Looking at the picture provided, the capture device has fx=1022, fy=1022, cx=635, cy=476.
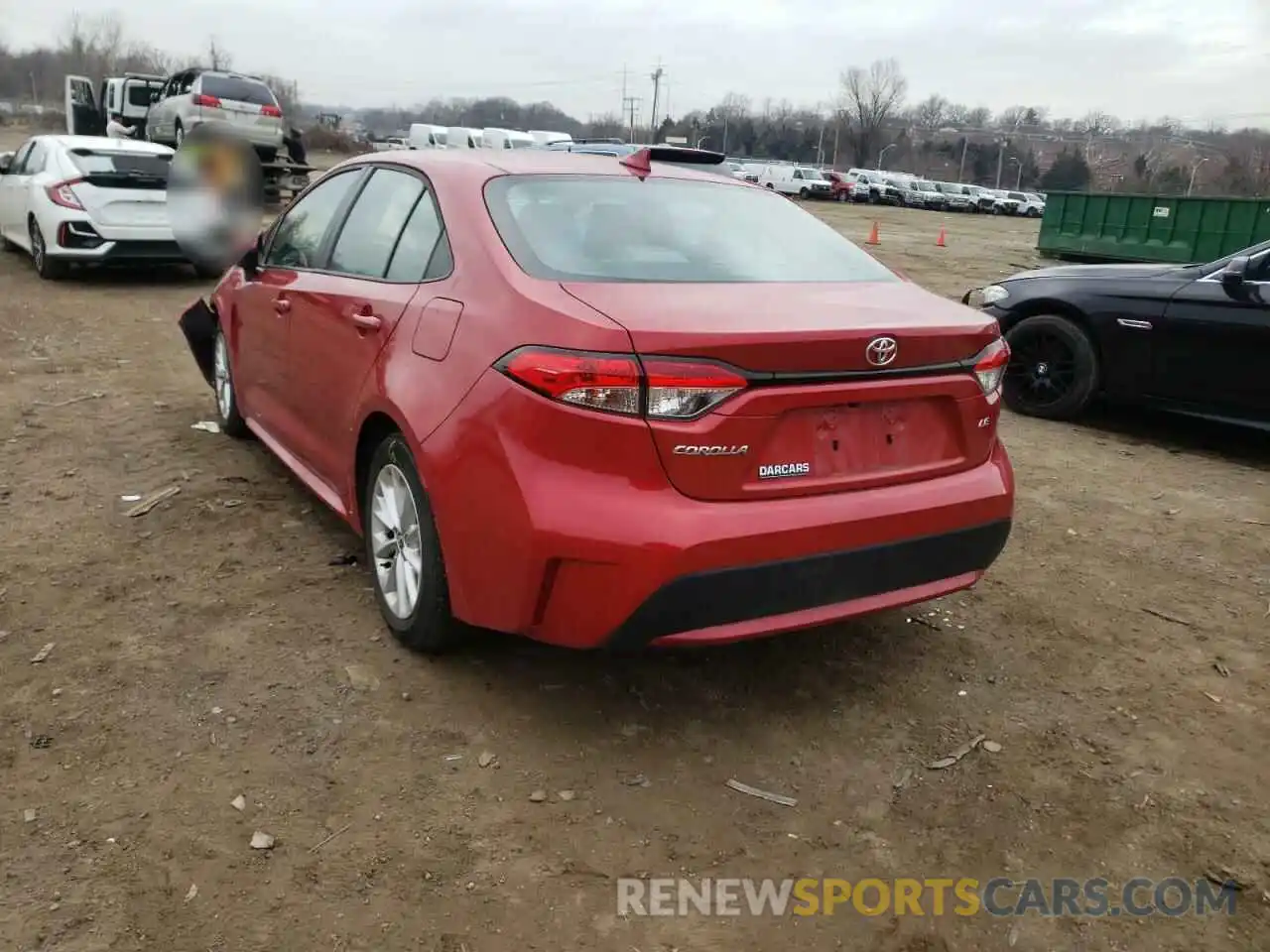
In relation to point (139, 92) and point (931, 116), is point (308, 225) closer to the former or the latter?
point (139, 92)

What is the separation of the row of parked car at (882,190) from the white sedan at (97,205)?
1423 inches

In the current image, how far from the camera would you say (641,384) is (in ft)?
8.23

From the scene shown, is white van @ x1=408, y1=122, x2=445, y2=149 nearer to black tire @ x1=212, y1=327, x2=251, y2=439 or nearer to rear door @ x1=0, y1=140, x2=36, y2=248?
rear door @ x1=0, y1=140, x2=36, y2=248

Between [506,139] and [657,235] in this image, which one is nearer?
[657,235]

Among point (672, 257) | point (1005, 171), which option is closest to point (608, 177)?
point (672, 257)

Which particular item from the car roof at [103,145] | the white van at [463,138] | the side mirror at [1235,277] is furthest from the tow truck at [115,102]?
the side mirror at [1235,277]

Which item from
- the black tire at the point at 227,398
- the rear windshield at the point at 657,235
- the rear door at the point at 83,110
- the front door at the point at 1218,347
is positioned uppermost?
the rear door at the point at 83,110

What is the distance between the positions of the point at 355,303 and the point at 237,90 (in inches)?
726

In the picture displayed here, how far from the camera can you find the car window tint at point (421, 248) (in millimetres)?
3199

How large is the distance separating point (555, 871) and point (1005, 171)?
118 m

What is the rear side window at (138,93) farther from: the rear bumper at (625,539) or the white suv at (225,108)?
the rear bumper at (625,539)

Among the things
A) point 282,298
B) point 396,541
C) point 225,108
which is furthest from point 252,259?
point 225,108

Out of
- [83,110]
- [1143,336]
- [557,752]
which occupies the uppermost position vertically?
[83,110]

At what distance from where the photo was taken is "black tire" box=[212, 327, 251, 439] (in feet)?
17.1
